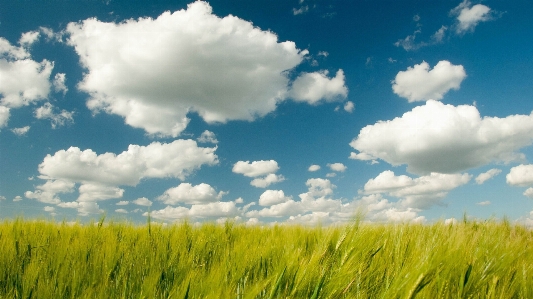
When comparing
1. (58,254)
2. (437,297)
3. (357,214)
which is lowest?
(437,297)

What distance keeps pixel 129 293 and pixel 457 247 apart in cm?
198

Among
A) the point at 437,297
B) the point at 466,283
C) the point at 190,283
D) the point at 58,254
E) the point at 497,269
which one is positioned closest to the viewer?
the point at 190,283

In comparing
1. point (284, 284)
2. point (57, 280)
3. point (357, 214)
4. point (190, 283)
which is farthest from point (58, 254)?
point (357, 214)

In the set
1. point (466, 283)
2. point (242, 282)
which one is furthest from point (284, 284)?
point (466, 283)

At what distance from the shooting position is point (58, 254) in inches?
97.3

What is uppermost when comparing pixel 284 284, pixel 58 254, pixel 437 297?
pixel 58 254

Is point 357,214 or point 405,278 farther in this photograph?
point 357,214

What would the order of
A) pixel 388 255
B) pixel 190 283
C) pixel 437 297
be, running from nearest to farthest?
pixel 190 283
pixel 437 297
pixel 388 255

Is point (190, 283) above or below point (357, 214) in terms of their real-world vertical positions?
below

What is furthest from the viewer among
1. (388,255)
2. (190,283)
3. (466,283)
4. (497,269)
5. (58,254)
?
(388,255)

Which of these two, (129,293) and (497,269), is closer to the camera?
(129,293)

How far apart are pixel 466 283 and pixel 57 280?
2.51m

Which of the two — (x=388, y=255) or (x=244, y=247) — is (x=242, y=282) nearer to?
(x=244, y=247)

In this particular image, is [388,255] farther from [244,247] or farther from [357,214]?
[244,247]
